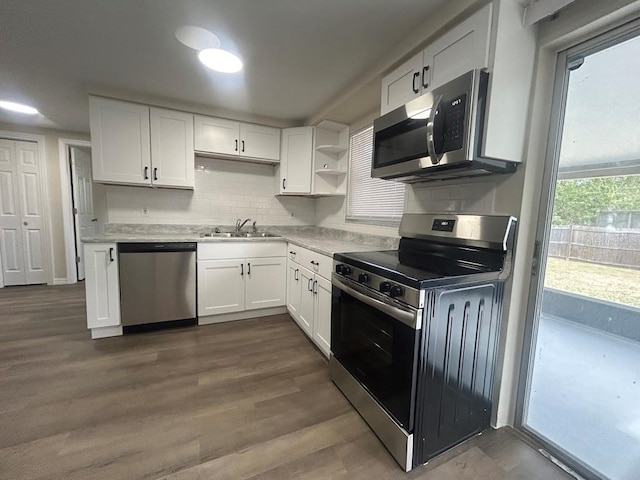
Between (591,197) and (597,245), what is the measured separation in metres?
0.23

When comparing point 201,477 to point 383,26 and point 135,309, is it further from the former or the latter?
point 383,26

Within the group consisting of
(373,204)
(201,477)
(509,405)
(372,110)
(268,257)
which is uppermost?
(372,110)

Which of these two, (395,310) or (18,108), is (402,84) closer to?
(395,310)

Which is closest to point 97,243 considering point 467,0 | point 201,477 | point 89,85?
point 89,85

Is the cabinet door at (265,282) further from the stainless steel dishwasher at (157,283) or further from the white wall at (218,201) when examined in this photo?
the white wall at (218,201)

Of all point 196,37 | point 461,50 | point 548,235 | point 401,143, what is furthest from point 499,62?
point 196,37

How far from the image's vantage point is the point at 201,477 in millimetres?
1250

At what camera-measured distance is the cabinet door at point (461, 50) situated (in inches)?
50.6

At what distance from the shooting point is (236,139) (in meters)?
3.19

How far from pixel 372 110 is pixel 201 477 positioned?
2.99 m

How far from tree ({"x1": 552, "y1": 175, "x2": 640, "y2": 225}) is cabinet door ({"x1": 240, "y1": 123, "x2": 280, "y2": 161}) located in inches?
109

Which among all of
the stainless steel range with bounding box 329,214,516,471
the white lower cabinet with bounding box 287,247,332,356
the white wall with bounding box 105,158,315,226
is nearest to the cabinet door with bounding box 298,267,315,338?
the white lower cabinet with bounding box 287,247,332,356

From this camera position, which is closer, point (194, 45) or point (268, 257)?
point (194, 45)

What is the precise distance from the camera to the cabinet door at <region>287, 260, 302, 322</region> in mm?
2791
